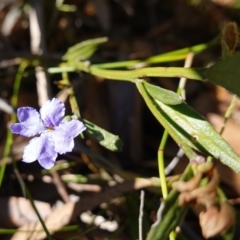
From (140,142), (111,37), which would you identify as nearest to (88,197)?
(140,142)

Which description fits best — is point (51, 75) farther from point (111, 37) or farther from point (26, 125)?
point (26, 125)

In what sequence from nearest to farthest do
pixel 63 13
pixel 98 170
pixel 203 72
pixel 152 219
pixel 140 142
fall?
pixel 203 72 < pixel 152 219 < pixel 98 170 < pixel 140 142 < pixel 63 13

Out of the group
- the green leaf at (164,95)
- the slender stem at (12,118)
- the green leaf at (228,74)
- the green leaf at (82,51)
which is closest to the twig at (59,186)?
the slender stem at (12,118)

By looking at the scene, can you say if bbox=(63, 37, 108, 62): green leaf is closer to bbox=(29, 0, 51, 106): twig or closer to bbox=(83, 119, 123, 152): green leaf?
bbox=(29, 0, 51, 106): twig

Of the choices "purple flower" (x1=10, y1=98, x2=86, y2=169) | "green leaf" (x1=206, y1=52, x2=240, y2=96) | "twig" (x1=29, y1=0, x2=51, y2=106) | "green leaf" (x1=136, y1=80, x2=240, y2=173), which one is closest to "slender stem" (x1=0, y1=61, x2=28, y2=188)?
"twig" (x1=29, y1=0, x2=51, y2=106)

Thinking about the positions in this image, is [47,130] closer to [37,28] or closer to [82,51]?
[82,51]

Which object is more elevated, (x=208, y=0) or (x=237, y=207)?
(x=208, y=0)

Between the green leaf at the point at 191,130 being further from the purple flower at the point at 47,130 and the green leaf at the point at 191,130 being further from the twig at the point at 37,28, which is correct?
the twig at the point at 37,28
